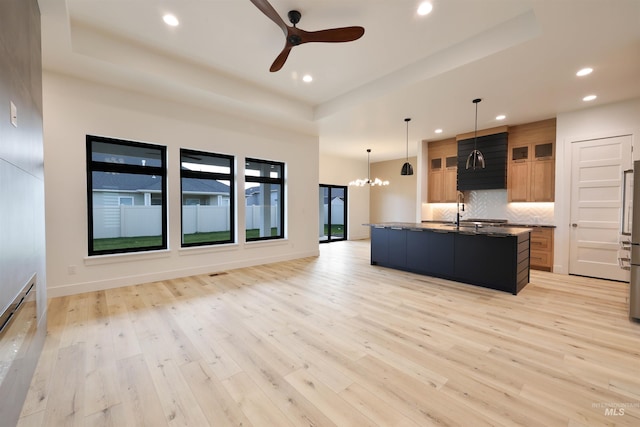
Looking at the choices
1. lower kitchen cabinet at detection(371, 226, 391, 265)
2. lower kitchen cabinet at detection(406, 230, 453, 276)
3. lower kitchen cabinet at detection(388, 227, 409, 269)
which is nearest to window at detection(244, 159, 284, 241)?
lower kitchen cabinet at detection(371, 226, 391, 265)

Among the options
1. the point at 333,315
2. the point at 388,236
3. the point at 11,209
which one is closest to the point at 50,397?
the point at 11,209

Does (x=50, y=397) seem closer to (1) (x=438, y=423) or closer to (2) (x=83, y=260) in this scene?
(1) (x=438, y=423)

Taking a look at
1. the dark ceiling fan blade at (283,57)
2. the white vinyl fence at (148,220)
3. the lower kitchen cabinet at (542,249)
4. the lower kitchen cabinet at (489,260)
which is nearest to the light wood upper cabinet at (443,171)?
the lower kitchen cabinet at (542,249)

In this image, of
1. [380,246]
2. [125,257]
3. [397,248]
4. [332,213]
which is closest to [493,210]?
[397,248]

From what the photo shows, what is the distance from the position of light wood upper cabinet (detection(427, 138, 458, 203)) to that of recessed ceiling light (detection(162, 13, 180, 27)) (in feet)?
21.0

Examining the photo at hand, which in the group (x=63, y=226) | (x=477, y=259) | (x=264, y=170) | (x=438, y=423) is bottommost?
(x=438, y=423)

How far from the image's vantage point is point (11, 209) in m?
1.58

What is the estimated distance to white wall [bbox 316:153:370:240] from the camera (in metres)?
9.36

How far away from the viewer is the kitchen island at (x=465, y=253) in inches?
152

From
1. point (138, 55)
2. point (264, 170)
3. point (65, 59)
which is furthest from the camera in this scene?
point (264, 170)

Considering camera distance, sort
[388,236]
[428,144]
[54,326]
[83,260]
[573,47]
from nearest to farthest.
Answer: [54,326]
[573,47]
[83,260]
[388,236]
[428,144]

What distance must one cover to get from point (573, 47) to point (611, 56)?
0.66m

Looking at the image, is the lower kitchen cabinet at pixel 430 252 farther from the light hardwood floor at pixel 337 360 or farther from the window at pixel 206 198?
the window at pixel 206 198

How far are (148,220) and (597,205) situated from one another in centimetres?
788
